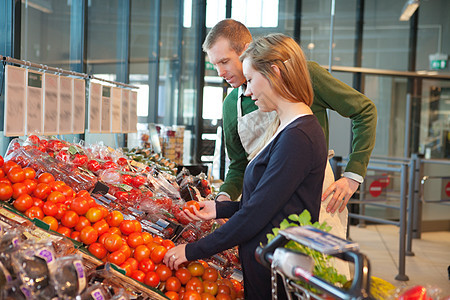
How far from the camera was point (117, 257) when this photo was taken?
1.72 metres

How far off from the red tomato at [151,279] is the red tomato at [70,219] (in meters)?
0.35

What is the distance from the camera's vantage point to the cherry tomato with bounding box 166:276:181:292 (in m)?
1.72

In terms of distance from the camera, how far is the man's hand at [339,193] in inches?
79.0

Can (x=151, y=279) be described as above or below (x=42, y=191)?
below

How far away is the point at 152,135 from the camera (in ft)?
16.5

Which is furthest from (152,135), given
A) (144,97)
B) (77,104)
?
(77,104)

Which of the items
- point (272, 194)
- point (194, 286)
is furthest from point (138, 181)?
point (272, 194)

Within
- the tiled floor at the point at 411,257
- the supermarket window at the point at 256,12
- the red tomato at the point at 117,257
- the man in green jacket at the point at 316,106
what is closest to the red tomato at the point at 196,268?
the red tomato at the point at 117,257

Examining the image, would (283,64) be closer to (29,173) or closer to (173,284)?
(173,284)

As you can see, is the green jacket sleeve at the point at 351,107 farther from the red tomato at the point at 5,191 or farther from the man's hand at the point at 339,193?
the red tomato at the point at 5,191

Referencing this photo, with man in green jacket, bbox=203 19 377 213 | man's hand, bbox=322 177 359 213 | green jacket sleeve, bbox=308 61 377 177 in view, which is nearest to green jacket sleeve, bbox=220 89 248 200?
man in green jacket, bbox=203 19 377 213

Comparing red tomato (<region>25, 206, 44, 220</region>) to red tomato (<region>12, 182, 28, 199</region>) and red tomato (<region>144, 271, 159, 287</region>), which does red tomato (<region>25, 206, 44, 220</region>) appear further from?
red tomato (<region>144, 271, 159, 287</region>)

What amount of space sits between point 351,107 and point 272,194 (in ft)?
2.76

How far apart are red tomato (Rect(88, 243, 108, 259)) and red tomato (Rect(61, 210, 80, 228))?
13 cm
